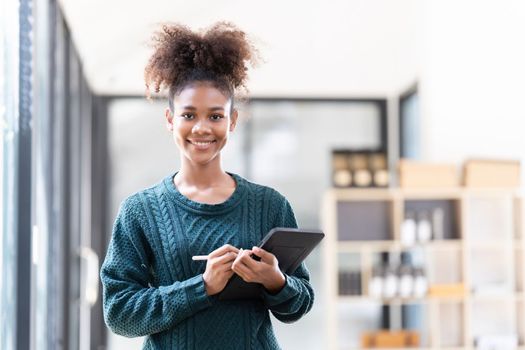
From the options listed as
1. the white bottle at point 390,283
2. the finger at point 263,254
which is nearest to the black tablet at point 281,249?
the finger at point 263,254

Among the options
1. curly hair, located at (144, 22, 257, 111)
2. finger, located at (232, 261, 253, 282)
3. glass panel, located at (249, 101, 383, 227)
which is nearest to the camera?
finger, located at (232, 261, 253, 282)

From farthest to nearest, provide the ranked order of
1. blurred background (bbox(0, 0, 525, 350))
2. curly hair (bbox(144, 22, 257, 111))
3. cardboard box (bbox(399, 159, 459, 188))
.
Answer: cardboard box (bbox(399, 159, 459, 188))
blurred background (bbox(0, 0, 525, 350))
curly hair (bbox(144, 22, 257, 111))

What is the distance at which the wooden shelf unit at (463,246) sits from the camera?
5273mm

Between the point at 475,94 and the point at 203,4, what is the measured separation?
1.73 metres

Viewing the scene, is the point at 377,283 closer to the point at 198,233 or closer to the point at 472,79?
the point at 472,79

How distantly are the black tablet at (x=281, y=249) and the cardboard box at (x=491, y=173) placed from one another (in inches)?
159

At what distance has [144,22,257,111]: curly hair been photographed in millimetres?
1394

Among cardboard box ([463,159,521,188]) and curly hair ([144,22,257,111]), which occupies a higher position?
curly hair ([144,22,257,111])

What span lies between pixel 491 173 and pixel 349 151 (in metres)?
0.84

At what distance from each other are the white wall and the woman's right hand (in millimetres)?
3648

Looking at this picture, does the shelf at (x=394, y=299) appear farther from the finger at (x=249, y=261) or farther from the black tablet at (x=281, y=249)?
the finger at (x=249, y=261)

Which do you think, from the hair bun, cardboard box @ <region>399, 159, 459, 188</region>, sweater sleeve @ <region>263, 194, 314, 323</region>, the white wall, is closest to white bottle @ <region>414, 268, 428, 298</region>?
cardboard box @ <region>399, 159, 459, 188</region>

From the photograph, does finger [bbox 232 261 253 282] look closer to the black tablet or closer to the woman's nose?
the black tablet

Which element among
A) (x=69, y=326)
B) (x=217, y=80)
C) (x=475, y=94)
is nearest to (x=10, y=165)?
(x=217, y=80)
